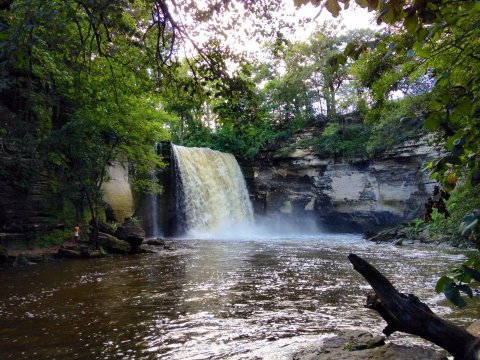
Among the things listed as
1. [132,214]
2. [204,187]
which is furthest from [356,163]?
[132,214]

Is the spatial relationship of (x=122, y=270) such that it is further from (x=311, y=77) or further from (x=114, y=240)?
(x=311, y=77)

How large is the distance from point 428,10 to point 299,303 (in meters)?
5.47

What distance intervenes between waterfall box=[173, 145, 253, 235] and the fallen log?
17745 mm

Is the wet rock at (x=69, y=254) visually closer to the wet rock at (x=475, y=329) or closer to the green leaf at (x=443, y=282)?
the wet rock at (x=475, y=329)

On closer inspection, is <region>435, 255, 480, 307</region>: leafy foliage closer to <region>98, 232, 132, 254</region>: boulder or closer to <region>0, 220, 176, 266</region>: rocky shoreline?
<region>0, 220, 176, 266</region>: rocky shoreline

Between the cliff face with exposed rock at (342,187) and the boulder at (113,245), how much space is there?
13.5 meters

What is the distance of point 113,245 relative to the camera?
13000 millimetres

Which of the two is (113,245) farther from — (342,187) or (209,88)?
(342,187)

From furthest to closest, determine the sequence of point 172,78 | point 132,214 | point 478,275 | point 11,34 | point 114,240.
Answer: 1. point 132,214
2. point 114,240
3. point 172,78
4. point 11,34
5. point 478,275

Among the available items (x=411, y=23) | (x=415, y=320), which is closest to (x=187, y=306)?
(x=415, y=320)

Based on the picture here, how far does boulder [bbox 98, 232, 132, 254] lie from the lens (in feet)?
42.4

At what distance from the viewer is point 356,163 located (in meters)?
23.9

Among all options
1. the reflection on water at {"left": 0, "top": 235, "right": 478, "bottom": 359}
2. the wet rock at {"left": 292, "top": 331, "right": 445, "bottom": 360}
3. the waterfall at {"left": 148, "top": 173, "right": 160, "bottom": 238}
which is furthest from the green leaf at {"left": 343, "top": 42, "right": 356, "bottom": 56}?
the waterfall at {"left": 148, "top": 173, "right": 160, "bottom": 238}

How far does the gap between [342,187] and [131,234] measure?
Result: 1515 cm
